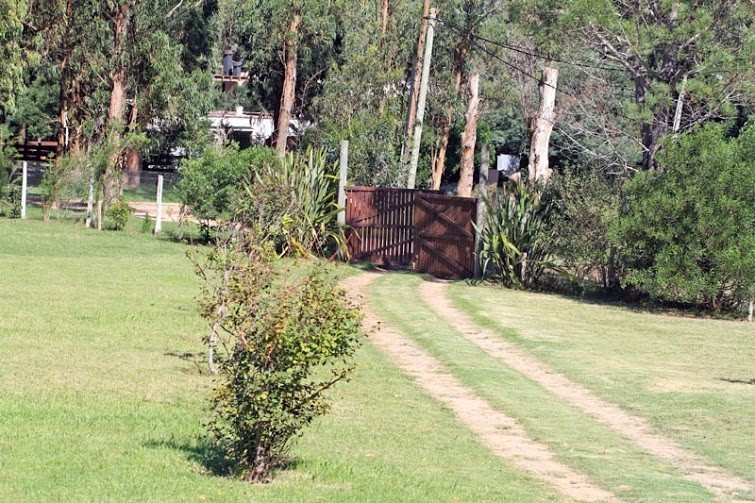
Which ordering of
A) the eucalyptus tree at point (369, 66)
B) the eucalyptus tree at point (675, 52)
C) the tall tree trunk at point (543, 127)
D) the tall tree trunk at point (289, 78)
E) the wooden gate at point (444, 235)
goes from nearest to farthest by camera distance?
1. the eucalyptus tree at point (675, 52)
2. the tall tree trunk at point (543, 127)
3. the wooden gate at point (444, 235)
4. the tall tree trunk at point (289, 78)
5. the eucalyptus tree at point (369, 66)

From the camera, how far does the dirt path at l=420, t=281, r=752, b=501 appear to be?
9125 mm

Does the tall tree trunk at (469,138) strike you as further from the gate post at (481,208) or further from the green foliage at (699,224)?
the green foliage at (699,224)

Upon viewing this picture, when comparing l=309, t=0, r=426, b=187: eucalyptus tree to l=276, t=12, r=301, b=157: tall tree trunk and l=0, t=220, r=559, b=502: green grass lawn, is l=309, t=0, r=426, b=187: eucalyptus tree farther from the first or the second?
l=0, t=220, r=559, b=502: green grass lawn

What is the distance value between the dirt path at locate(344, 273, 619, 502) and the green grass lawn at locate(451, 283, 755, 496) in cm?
156

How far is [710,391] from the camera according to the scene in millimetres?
12969

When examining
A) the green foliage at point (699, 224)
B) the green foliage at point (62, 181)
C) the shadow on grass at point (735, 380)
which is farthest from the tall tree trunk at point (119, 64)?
the shadow on grass at point (735, 380)

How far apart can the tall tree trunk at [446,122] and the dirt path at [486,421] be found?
36138 mm

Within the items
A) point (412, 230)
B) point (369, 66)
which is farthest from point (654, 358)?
point (369, 66)

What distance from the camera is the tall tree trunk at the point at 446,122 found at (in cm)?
5162

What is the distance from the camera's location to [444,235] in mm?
25062

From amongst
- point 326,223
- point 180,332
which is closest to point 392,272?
point 326,223

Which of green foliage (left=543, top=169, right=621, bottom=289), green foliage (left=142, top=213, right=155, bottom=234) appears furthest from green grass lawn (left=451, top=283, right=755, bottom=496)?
green foliage (left=142, top=213, right=155, bottom=234)

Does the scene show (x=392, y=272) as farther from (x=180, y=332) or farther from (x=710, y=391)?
(x=710, y=391)

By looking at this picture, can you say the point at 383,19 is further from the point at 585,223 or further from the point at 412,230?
the point at 585,223
